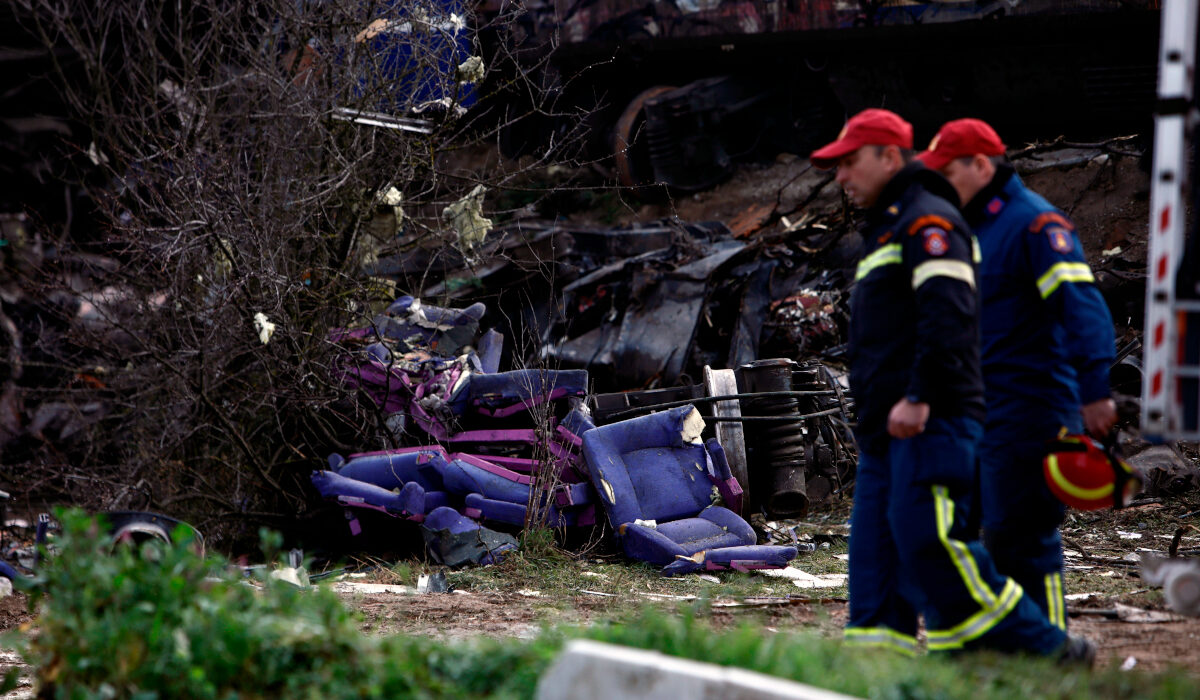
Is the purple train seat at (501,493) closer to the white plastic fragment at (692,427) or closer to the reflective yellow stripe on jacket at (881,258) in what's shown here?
the white plastic fragment at (692,427)

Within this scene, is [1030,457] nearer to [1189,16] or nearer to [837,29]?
[1189,16]

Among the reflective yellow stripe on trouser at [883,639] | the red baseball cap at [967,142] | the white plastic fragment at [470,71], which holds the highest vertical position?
the white plastic fragment at [470,71]

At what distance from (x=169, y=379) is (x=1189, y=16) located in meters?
7.73

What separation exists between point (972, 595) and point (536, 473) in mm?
4145

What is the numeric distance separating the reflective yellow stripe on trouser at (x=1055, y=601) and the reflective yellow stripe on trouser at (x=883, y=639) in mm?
544

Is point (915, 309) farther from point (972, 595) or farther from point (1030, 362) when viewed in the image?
point (972, 595)

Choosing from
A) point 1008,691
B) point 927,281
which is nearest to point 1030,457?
point 927,281

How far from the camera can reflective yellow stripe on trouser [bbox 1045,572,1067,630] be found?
3.77 metres

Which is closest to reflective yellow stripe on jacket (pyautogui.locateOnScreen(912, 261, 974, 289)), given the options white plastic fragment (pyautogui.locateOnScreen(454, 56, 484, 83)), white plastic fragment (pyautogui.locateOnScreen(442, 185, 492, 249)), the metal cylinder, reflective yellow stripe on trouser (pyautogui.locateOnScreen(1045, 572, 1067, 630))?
reflective yellow stripe on trouser (pyautogui.locateOnScreen(1045, 572, 1067, 630))

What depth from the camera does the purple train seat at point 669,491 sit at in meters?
6.66

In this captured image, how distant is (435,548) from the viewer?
23.2 feet

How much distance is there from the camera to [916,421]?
134 inches

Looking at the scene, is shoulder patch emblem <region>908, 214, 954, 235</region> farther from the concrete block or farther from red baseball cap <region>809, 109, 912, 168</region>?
the concrete block

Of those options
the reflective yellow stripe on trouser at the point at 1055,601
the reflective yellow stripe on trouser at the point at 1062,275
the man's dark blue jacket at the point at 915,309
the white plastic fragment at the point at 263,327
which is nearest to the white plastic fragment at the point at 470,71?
the white plastic fragment at the point at 263,327
